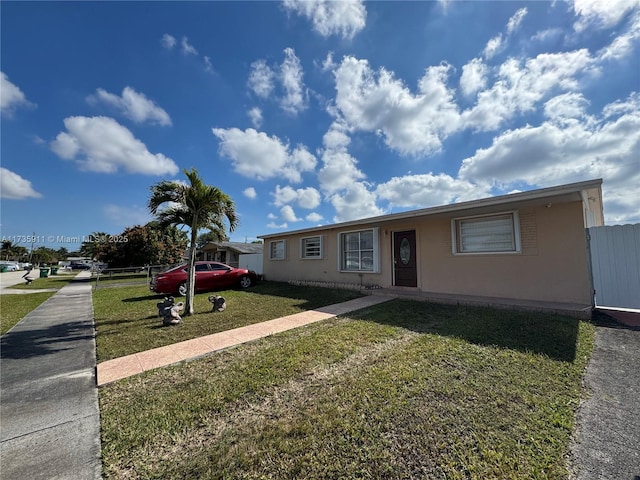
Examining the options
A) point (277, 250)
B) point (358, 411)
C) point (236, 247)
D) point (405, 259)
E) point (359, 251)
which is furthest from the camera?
point (236, 247)

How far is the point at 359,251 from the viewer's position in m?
10.6

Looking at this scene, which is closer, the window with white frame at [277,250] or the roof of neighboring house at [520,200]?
the roof of neighboring house at [520,200]

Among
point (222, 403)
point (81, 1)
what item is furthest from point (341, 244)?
point (81, 1)

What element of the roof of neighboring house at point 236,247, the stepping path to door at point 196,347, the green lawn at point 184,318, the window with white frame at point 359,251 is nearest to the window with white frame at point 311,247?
the window with white frame at point 359,251

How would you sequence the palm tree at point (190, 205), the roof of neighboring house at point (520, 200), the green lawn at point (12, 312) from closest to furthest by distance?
1. the roof of neighboring house at point (520, 200)
2. the green lawn at point (12, 312)
3. the palm tree at point (190, 205)

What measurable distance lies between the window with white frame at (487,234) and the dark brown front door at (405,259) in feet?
4.82

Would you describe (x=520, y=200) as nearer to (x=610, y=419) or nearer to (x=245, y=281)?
(x=610, y=419)

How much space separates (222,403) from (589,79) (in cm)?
1130

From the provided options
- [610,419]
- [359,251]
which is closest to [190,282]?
[359,251]

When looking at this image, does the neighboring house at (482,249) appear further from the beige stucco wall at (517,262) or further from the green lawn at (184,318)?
the green lawn at (184,318)

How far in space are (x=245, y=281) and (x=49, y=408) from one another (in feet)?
32.3

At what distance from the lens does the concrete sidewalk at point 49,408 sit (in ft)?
6.68

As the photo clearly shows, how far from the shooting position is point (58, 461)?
207 centimetres

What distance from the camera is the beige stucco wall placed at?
6.09 metres
